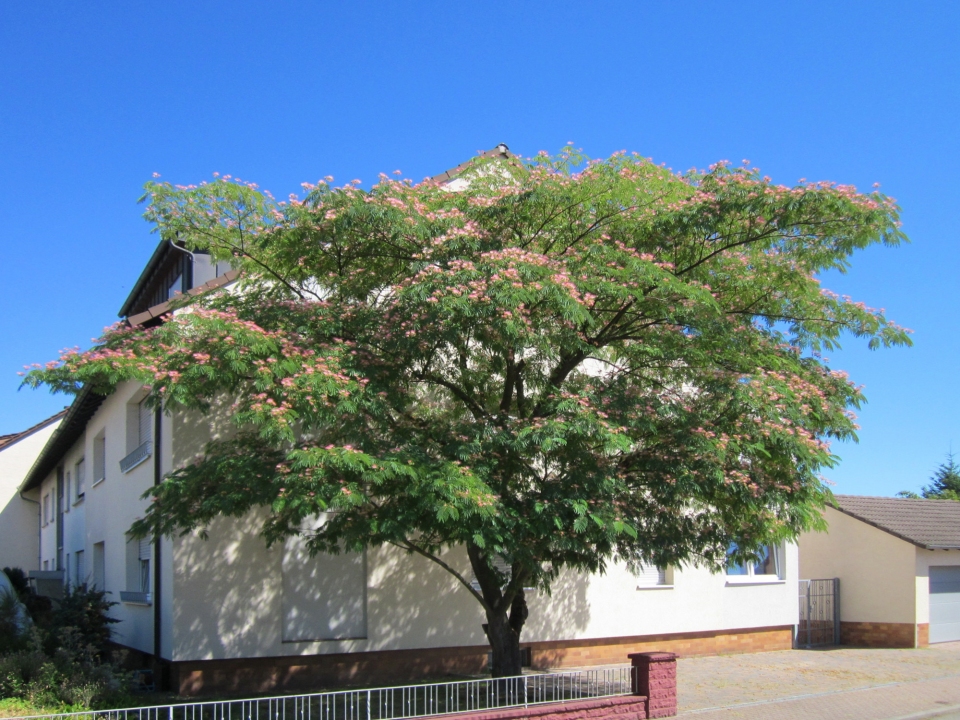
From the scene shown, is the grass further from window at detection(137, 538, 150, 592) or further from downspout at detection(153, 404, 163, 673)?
window at detection(137, 538, 150, 592)

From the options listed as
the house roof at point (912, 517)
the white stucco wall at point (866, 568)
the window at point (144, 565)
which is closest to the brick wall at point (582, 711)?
the window at point (144, 565)

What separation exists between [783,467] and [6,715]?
8767 mm

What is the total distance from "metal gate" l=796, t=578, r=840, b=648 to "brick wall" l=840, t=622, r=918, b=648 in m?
0.23

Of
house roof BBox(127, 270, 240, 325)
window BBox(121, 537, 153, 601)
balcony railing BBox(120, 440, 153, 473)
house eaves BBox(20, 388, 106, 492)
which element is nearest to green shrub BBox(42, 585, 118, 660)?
window BBox(121, 537, 153, 601)

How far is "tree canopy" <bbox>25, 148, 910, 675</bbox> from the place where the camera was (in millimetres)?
9570

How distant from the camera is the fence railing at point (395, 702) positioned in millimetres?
8773

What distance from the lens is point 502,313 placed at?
956 centimetres

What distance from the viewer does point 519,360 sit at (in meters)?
11.8

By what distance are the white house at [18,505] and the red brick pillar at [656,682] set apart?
2625 centimetres

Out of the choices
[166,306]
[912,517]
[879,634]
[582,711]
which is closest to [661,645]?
[879,634]

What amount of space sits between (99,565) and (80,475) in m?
3.97

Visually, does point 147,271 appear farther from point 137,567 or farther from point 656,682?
point 656,682

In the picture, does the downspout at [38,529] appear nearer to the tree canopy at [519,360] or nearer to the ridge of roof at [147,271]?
the ridge of roof at [147,271]

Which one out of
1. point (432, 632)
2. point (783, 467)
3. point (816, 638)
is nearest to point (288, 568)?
point (432, 632)
